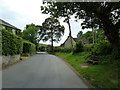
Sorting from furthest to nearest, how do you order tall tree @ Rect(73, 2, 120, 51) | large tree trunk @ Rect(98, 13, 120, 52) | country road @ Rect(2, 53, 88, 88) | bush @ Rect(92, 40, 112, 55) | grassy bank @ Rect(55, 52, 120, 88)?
bush @ Rect(92, 40, 112, 55)
large tree trunk @ Rect(98, 13, 120, 52)
tall tree @ Rect(73, 2, 120, 51)
country road @ Rect(2, 53, 88, 88)
grassy bank @ Rect(55, 52, 120, 88)

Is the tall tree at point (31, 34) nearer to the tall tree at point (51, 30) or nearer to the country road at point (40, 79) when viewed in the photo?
the tall tree at point (51, 30)

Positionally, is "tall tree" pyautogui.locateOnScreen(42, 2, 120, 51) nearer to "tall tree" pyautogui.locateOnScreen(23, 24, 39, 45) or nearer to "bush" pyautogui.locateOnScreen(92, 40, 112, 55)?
"bush" pyautogui.locateOnScreen(92, 40, 112, 55)

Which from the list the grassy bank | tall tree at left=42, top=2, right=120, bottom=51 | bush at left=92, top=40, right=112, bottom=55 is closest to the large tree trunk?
tall tree at left=42, top=2, right=120, bottom=51

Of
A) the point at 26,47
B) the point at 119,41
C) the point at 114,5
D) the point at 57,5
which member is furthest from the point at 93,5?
the point at 26,47

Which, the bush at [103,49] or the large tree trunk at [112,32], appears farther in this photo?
the bush at [103,49]

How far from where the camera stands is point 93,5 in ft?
31.0

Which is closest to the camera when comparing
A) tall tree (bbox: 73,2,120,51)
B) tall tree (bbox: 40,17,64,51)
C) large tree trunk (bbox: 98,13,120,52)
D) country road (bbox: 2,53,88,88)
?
country road (bbox: 2,53,88,88)

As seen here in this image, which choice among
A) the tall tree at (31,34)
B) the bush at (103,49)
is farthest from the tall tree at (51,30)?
the bush at (103,49)

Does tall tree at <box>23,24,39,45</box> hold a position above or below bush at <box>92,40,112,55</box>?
above

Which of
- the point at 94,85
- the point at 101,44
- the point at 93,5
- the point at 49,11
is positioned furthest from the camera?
the point at 101,44

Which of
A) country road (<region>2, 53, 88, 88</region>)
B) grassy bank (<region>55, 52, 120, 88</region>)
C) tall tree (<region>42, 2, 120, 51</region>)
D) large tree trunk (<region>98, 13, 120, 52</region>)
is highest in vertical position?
tall tree (<region>42, 2, 120, 51</region>)

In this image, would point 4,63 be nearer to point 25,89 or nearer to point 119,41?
point 25,89

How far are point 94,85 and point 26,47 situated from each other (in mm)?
23273

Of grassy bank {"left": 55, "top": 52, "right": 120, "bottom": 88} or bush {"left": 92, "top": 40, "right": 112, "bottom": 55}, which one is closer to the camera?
grassy bank {"left": 55, "top": 52, "right": 120, "bottom": 88}
